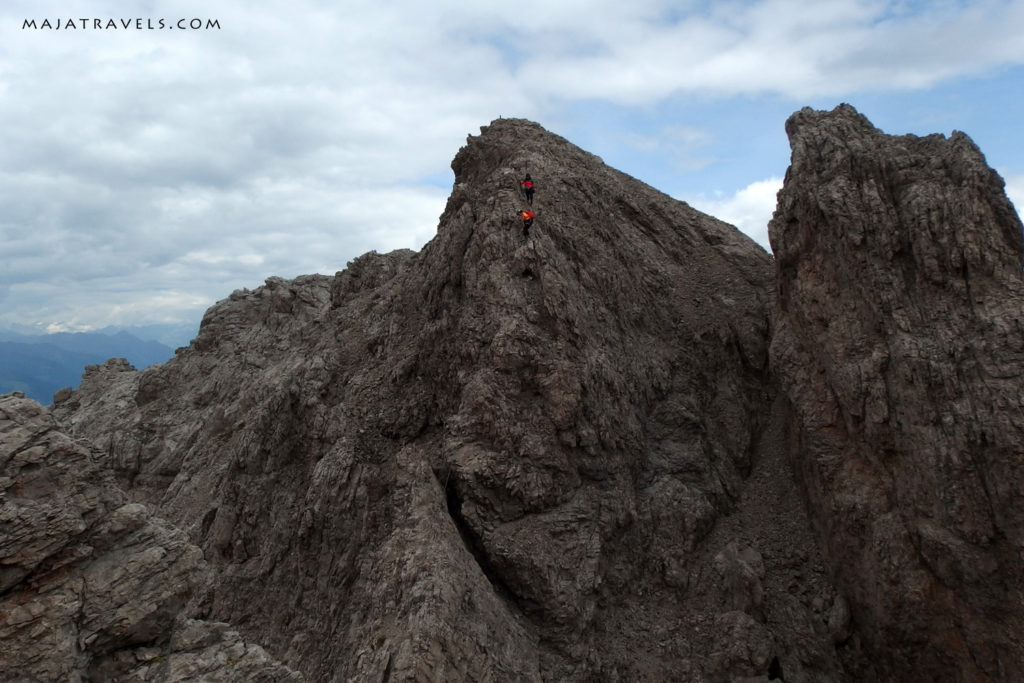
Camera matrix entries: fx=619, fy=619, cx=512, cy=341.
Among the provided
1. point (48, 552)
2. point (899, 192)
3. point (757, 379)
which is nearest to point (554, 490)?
point (757, 379)

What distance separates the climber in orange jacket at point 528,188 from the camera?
29.6 meters

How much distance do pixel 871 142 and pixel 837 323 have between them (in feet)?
27.7

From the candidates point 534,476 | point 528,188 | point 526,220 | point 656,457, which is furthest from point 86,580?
point 528,188

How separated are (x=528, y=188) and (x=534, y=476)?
13691mm

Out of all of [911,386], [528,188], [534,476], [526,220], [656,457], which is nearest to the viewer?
[911,386]

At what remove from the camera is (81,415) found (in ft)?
163

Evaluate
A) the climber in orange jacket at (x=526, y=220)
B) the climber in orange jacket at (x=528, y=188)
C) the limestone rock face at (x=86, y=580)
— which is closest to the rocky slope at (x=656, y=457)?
the climber in orange jacket at (x=526, y=220)

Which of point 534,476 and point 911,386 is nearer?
point 911,386

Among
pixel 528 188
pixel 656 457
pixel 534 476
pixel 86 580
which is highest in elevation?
pixel 528 188

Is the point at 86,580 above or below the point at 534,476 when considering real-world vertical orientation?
below

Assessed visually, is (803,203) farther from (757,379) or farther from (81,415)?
(81,415)

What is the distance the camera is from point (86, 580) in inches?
558

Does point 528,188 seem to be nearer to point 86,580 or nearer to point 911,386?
point 911,386

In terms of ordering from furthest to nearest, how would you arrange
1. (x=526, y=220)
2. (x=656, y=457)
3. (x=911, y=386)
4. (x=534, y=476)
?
(x=656, y=457) → (x=526, y=220) → (x=534, y=476) → (x=911, y=386)
